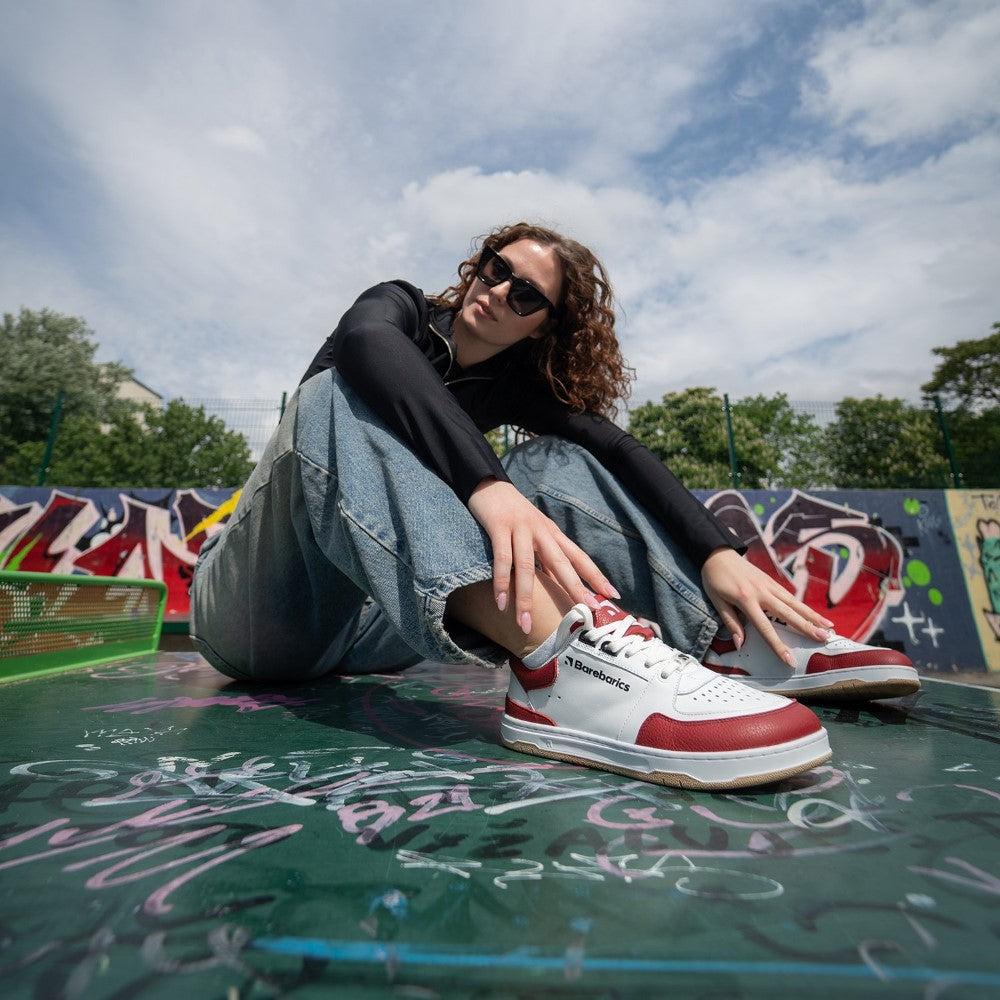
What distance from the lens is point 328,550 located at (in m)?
1.00

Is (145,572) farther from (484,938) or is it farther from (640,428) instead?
(640,428)

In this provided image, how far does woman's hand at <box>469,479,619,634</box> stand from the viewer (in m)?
0.87

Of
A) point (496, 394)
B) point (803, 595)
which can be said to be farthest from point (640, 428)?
point (496, 394)

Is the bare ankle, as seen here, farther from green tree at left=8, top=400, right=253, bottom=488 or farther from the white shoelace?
green tree at left=8, top=400, right=253, bottom=488

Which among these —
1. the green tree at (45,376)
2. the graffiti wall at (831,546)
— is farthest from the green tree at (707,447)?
the green tree at (45,376)

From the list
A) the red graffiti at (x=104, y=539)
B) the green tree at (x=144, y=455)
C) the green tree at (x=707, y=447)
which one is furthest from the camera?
the green tree at (x=707, y=447)

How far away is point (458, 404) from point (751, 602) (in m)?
0.73

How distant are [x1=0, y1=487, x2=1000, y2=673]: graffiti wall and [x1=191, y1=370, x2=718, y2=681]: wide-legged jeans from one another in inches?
233

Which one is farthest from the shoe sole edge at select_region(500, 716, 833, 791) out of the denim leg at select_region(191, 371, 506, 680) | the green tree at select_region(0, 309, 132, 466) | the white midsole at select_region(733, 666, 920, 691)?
the green tree at select_region(0, 309, 132, 466)

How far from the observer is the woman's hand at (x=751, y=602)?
1210 mm

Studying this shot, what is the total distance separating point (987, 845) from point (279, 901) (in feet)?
2.27

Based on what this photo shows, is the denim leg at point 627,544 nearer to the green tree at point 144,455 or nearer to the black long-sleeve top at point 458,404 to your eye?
the black long-sleeve top at point 458,404

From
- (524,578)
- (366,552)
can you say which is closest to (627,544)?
(524,578)

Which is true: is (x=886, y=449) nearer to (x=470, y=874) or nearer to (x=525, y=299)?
(x=525, y=299)
